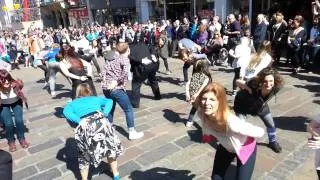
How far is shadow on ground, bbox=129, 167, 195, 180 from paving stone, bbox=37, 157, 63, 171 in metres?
1.27

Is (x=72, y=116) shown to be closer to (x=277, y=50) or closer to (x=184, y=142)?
(x=184, y=142)

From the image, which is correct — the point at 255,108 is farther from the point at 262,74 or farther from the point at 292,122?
the point at 292,122

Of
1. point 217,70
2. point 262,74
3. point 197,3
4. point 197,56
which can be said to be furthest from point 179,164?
point 197,3

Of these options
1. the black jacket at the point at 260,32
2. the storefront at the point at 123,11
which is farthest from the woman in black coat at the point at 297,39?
the storefront at the point at 123,11

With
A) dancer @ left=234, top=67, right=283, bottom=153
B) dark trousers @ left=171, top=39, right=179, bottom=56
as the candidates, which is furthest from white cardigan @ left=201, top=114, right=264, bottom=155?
dark trousers @ left=171, top=39, right=179, bottom=56

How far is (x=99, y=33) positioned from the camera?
17391 mm

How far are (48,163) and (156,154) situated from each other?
1583mm

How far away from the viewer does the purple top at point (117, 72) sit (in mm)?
5039

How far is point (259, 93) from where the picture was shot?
391 cm

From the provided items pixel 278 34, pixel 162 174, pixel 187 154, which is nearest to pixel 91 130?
pixel 162 174

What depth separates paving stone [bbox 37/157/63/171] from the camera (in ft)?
15.5

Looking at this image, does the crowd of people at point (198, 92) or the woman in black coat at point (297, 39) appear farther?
the woman in black coat at point (297, 39)

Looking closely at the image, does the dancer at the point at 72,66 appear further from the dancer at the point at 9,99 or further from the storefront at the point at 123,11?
the storefront at the point at 123,11

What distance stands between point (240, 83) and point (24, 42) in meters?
15.3
